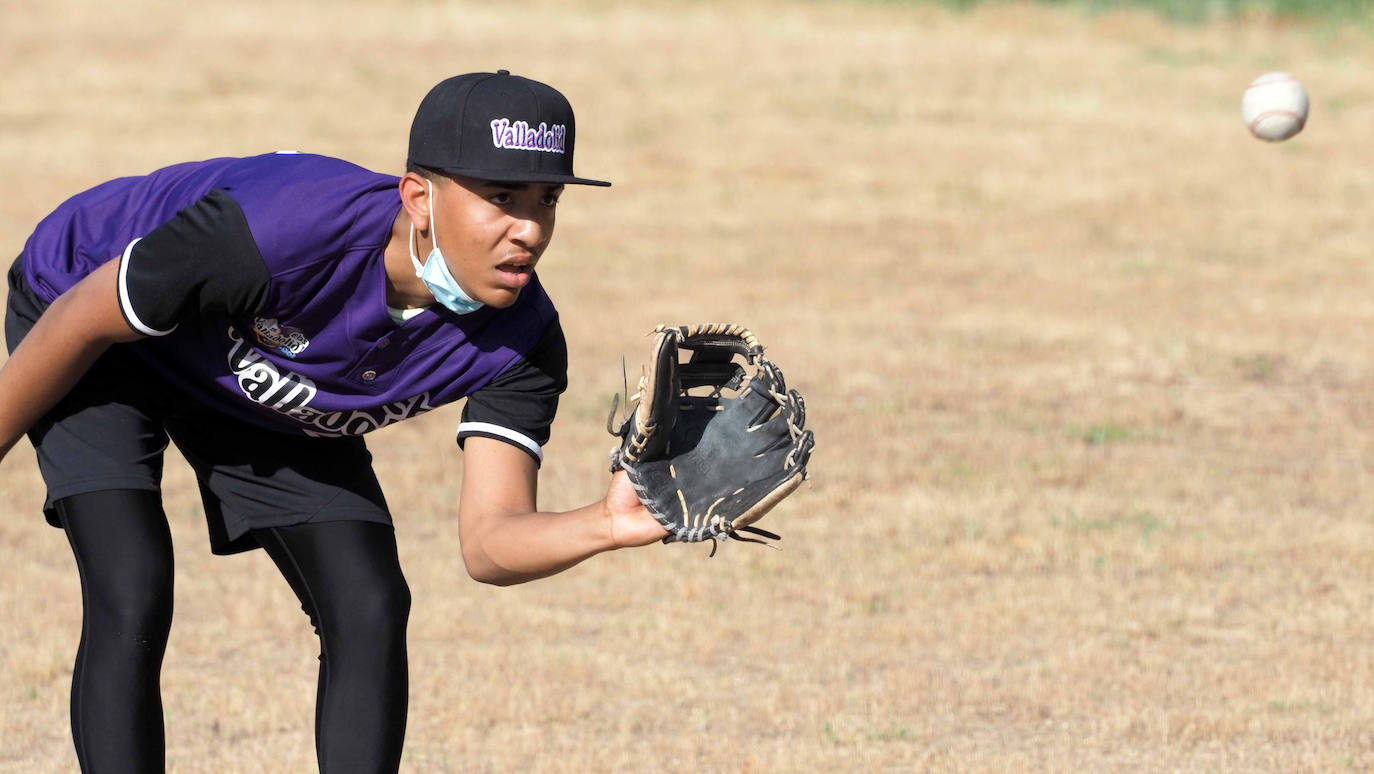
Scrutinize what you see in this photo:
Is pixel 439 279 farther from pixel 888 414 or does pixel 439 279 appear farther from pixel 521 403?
pixel 888 414

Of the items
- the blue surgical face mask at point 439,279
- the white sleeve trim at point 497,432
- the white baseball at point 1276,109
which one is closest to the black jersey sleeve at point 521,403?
the white sleeve trim at point 497,432

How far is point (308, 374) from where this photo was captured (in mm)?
4062

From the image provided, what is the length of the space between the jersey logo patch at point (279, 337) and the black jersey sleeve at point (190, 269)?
16cm

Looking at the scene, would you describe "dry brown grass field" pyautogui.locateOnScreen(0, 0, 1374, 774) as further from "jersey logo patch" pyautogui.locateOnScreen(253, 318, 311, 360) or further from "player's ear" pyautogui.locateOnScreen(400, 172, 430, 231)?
"player's ear" pyautogui.locateOnScreen(400, 172, 430, 231)

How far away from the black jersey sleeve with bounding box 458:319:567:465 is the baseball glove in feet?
1.69

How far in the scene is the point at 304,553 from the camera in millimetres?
4215

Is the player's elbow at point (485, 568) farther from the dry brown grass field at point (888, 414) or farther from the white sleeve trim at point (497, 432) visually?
the dry brown grass field at point (888, 414)

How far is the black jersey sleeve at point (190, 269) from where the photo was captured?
372 centimetres

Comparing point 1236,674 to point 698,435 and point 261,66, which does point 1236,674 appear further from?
point 261,66

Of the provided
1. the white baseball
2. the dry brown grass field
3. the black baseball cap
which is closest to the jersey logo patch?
the black baseball cap

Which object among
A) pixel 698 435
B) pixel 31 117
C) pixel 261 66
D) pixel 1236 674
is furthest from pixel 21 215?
pixel 698 435

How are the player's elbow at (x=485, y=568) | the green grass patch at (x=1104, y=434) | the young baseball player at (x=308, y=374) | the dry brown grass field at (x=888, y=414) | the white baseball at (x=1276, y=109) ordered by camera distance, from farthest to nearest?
the white baseball at (x=1276, y=109) → the green grass patch at (x=1104, y=434) → the dry brown grass field at (x=888, y=414) → the player's elbow at (x=485, y=568) → the young baseball player at (x=308, y=374)

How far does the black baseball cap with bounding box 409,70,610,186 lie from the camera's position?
→ 3.62 m

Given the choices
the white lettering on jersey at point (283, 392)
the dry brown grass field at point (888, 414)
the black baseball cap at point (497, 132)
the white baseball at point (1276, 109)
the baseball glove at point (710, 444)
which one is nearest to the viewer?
the baseball glove at point (710, 444)
